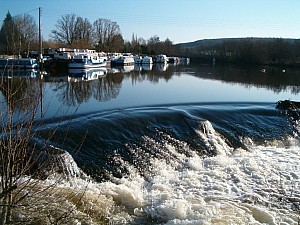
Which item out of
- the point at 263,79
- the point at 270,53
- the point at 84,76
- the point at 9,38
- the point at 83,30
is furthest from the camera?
the point at 83,30

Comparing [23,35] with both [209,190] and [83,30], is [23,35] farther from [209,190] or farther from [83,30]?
[83,30]

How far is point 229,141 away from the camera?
11.7 m

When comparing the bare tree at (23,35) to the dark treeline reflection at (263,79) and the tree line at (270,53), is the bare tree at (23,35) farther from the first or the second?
the tree line at (270,53)

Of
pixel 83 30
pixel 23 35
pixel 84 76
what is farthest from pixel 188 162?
pixel 83 30

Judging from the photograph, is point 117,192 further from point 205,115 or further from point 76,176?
point 205,115

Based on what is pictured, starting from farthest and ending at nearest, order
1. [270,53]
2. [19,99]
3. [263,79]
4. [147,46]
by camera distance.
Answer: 1. [147,46]
2. [270,53]
3. [263,79]
4. [19,99]

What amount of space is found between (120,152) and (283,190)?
4.38m

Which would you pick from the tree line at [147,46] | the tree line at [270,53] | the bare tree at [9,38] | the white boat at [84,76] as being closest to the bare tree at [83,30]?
the tree line at [147,46]

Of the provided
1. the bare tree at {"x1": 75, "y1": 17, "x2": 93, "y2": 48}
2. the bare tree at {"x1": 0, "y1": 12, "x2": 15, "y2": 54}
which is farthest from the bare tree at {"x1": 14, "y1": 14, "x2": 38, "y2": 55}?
the bare tree at {"x1": 75, "y1": 17, "x2": 93, "y2": 48}

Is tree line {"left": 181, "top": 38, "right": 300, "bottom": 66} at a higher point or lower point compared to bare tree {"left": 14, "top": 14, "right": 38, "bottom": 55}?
higher

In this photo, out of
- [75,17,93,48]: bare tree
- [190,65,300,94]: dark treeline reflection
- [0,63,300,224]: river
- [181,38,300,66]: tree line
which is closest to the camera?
[0,63,300,224]: river

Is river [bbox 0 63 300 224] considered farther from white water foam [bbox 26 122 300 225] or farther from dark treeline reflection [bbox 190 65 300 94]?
dark treeline reflection [bbox 190 65 300 94]

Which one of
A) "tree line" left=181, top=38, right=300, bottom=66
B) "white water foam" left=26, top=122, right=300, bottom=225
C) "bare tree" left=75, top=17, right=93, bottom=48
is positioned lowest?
"white water foam" left=26, top=122, right=300, bottom=225

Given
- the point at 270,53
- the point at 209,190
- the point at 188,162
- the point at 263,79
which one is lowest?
the point at 209,190
